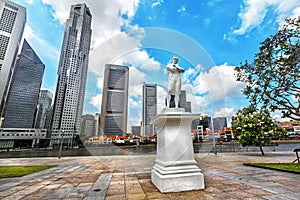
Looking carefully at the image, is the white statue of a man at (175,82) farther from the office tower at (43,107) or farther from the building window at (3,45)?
the office tower at (43,107)

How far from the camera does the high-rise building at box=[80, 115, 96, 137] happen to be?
21.9 ft

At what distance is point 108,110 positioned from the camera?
643 centimetres

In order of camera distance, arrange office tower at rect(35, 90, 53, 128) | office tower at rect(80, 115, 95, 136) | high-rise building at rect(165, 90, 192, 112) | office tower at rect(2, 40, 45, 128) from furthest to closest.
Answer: office tower at rect(35, 90, 53, 128)
office tower at rect(2, 40, 45, 128)
office tower at rect(80, 115, 95, 136)
high-rise building at rect(165, 90, 192, 112)

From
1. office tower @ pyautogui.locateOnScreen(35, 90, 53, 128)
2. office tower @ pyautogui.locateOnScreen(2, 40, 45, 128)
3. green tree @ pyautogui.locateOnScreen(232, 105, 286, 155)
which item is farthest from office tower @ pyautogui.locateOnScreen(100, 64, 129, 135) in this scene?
office tower @ pyautogui.locateOnScreen(35, 90, 53, 128)

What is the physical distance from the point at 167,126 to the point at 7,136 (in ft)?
328

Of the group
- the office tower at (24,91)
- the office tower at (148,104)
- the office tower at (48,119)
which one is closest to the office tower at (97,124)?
the office tower at (148,104)

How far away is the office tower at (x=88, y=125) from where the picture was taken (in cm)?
669

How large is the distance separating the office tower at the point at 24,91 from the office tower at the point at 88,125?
367 feet

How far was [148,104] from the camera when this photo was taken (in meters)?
6.37

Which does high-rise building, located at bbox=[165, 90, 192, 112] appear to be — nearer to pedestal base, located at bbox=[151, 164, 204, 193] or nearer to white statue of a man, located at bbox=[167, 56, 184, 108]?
white statue of a man, located at bbox=[167, 56, 184, 108]

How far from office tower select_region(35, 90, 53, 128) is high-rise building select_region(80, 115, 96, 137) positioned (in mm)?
123026

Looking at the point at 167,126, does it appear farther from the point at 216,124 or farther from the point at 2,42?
the point at 2,42

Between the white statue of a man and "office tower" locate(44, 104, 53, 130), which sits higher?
"office tower" locate(44, 104, 53, 130)

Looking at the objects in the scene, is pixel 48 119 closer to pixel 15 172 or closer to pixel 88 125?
pixel 15 172
